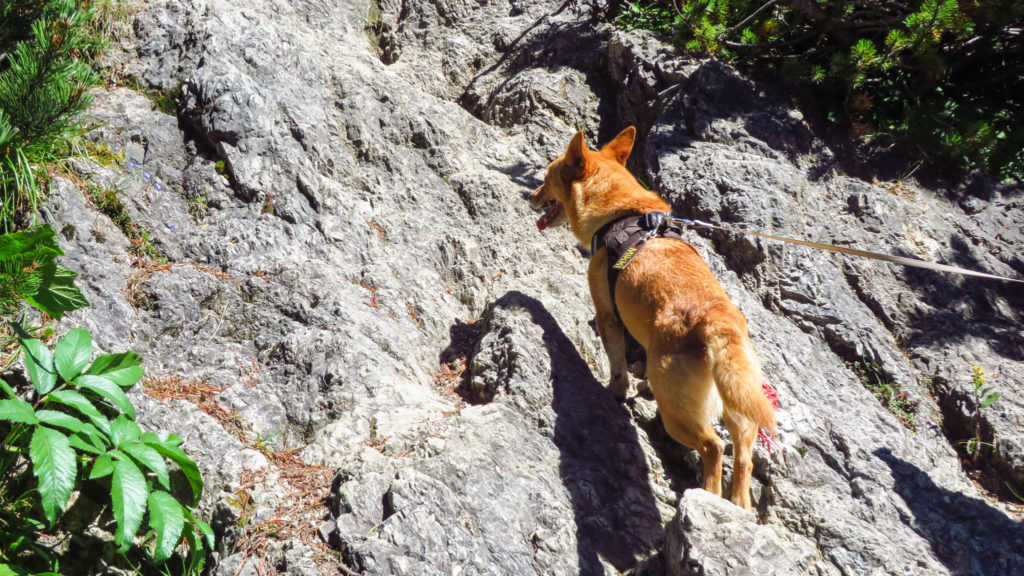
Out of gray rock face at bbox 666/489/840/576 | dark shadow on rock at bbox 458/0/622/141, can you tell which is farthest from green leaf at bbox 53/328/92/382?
dark shadow on rock at bbox 458/0/622/141

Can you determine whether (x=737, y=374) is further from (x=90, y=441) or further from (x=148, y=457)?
(x=90, y=441)

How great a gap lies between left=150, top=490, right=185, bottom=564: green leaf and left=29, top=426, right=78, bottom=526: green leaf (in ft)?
1.17

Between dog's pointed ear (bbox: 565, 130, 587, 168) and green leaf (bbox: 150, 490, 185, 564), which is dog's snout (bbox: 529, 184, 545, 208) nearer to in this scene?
dog's pointed ear (bbox: 565, 130, 587, 168)

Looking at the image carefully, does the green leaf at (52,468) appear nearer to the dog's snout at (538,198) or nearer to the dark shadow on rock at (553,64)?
the dog's snout at (538,198)

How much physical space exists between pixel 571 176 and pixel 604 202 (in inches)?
17.7

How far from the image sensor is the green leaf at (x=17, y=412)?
8.18 ft

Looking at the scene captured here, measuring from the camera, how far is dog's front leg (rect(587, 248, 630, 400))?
15.1 ft

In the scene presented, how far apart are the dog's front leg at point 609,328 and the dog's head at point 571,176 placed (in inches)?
26.3

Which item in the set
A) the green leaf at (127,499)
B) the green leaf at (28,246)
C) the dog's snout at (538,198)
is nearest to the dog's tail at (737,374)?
the dog's snout at (538,198)

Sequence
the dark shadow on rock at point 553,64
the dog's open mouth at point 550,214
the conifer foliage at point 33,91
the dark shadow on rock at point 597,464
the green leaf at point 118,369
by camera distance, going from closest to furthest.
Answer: the green leaf at point 118,369 → the conifer foliage at point 33,91 → the dark shadow on rock at point 597,464 → the dog's open mouth at point 550,214 → the dark shadow on rock at point 553,64

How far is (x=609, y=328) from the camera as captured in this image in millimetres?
4738

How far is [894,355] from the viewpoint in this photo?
5.05 meters

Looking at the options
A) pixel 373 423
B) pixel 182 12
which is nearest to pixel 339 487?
pixel 373 423

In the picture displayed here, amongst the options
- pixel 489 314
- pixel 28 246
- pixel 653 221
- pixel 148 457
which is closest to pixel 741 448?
pixel 653 221
